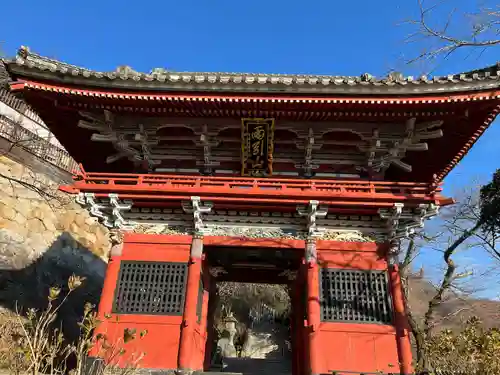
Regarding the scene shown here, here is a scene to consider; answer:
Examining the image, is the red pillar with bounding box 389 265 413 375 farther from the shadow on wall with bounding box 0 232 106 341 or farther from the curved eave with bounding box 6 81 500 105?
the shadow on wall with bounding box 0 232 106 341

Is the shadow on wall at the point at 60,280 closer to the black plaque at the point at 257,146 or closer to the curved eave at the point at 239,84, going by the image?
the curved eave at the point at 239,84

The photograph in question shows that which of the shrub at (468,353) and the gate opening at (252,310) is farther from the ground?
the gate opening at (252,310)

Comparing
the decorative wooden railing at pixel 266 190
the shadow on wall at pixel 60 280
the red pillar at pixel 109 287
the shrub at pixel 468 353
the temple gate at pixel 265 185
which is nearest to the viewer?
the shrub at pixel 468 353

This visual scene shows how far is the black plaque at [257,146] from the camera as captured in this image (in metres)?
11.0

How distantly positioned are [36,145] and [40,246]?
7735 millimetres

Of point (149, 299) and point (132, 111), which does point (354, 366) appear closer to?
point (149, 299)

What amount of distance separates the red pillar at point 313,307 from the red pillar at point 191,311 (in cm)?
306

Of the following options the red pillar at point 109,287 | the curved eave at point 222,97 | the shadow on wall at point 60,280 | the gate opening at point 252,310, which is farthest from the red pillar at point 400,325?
the shadow on wall at point 60,280

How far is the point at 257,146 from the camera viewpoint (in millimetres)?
11477

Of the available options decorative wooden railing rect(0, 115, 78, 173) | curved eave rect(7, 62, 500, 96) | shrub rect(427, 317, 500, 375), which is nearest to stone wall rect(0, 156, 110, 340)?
decorative wooden railing rect(0, 115, 78, 173)

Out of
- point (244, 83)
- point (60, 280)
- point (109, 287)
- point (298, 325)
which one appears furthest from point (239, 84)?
point (60, 280)

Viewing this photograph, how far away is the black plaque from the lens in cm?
1105

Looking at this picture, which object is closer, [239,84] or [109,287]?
[239,84]

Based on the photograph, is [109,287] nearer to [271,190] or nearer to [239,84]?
[271,190]
